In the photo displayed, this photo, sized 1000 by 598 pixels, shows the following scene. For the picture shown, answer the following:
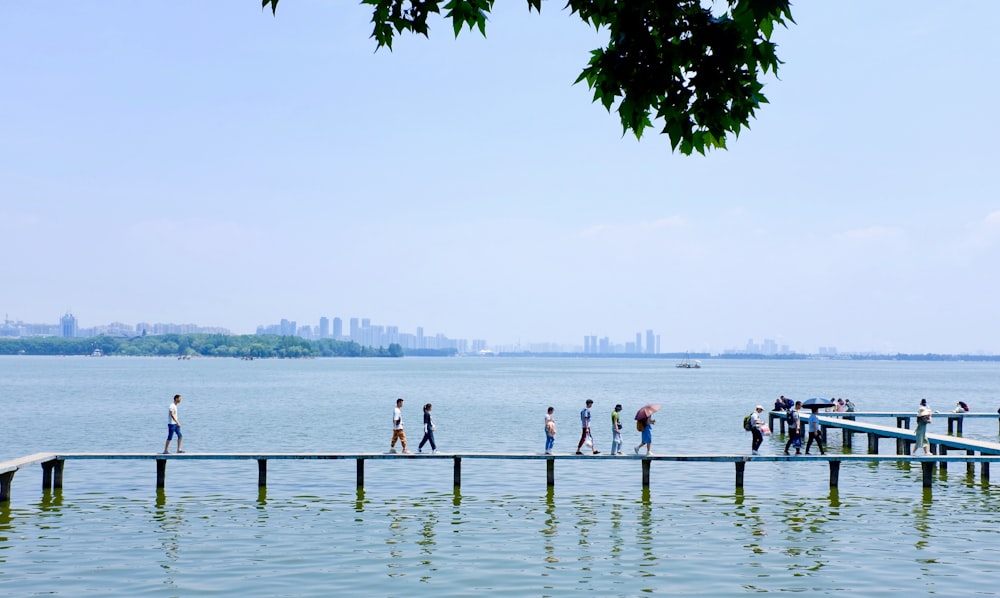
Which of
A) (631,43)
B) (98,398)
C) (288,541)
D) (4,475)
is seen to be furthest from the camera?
(98,398)

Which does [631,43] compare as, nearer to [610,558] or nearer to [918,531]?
[610,558]

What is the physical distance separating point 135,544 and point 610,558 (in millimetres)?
10673

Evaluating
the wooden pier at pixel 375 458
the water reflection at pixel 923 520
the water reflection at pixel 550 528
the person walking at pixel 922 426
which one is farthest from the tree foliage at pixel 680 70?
the person walking at pixel 922 426

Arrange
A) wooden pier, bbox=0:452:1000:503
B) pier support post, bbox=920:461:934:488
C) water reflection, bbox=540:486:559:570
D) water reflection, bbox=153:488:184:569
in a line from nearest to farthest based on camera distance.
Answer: water reflection, bbox=540:486:559:570 < water reflection, bbox=153:488:184:569 < wooden pier, bbox=0:452:1000:503 < pier support post, bbox=920:461:934:488

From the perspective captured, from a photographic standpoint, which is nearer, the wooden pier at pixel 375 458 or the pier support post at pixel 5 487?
the pier support post at pixel 5 487

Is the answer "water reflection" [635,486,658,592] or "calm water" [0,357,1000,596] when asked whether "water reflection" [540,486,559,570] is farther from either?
"water reflection" [635,486,658,592]

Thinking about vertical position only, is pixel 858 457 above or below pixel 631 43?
below

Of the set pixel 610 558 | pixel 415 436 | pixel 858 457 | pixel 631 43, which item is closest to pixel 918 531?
pixel 858 457

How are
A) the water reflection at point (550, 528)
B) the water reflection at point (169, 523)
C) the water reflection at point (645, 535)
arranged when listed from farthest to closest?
1. the water reflection at point (169, 523)
2. the water reflection at point (550, 528)
3. the water reflection at point (645, 535)

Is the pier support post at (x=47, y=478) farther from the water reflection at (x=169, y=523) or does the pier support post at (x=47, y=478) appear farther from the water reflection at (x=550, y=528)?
the water reflection at (x=550, y=528)

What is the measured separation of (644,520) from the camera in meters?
25.7

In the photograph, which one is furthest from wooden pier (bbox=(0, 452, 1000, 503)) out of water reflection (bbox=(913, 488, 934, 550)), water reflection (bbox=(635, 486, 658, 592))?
water reflection (bbox=(635, 486, 658, 592))

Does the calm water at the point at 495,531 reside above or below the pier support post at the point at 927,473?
below

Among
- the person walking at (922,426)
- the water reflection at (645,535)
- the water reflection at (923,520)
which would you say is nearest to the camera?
the water reflection at (645,535)
